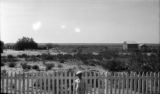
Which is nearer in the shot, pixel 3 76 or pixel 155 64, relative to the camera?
pixel 3 76

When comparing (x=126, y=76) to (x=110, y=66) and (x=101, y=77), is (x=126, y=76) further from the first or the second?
(x=110, y=66)

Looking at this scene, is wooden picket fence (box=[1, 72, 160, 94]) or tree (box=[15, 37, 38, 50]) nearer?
wooden picket fence (box=[1, 72, 160, 94])

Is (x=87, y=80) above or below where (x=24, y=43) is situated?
below

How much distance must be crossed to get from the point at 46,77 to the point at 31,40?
214ft

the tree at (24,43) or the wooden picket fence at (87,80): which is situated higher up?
the tree at (24,43)

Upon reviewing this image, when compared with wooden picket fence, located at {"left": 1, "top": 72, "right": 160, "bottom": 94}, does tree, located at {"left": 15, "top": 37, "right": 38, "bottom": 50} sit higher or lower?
higher

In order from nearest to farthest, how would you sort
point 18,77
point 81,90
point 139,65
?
point 81,90 < point 18,77 < point 139,65

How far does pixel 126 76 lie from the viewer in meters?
9.77

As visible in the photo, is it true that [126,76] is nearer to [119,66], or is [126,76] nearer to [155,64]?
[155,64]

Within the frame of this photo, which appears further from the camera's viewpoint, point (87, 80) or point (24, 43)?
point (24, 43)

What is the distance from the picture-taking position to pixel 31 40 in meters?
73.5

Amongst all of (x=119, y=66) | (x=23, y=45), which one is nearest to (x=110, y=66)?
(x=119, y=66)

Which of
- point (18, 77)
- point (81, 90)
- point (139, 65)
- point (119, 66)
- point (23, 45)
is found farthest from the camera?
point (23, 45)

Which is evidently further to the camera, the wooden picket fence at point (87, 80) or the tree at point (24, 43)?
the tree at point (24, 43)
